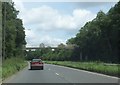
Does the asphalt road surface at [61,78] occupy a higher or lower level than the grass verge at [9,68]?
lower

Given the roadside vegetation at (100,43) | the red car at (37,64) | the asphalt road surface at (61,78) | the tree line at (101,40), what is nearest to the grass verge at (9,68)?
the asphalt road surface at (61,78)

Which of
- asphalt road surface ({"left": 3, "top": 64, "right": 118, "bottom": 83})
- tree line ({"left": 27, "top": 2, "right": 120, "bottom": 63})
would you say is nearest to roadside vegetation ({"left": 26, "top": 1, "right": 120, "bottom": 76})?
tree line ({"left": 27, "top": 2, "right": 120, "bottom": 63})

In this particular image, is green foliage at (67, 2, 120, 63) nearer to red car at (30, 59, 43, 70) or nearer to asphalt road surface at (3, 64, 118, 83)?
red car at (30, 59, 43, 70)

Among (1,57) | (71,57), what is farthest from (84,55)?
(1,57)

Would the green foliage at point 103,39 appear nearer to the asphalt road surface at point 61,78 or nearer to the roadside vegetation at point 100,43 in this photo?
the roadside vegetation at point 100,43

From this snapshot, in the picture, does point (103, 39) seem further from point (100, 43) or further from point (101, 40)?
point (100, 43)

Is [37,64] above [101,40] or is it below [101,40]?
below

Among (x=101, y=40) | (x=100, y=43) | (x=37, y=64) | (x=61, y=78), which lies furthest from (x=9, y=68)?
(x=100, y=43)

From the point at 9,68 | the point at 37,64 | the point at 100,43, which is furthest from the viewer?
the point at 100,43

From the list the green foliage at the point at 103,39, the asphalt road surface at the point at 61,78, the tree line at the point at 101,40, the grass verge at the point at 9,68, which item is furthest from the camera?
the tree line at the point at 101,40

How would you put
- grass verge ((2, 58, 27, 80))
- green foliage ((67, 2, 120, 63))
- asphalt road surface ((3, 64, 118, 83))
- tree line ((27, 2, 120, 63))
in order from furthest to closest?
tree line ((27, 2, 120, 63)) → green foliage ((67, 2, 120, 63)) → grass verge ((2, 58, 27, 80)) → asphalt road surface ((3, 64, 118, 83))

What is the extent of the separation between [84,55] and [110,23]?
36.2m

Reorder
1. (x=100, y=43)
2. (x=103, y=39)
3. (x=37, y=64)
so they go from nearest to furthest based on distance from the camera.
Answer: (x=37, y=64) < (x=103, y=39) < (x=100, y=43)

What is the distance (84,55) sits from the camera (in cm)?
14650
